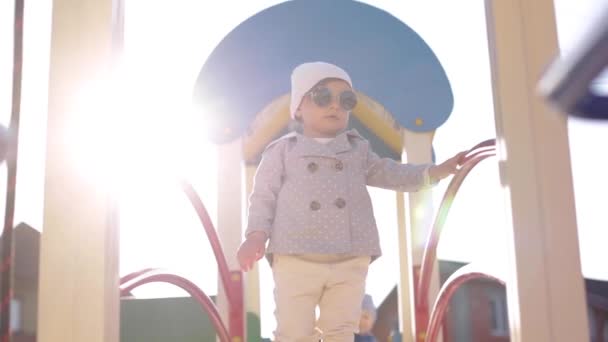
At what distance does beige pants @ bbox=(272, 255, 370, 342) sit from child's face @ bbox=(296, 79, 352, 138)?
15.7 inches

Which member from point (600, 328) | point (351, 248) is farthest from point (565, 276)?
point (600, 328)

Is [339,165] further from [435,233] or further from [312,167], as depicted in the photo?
[435,233]

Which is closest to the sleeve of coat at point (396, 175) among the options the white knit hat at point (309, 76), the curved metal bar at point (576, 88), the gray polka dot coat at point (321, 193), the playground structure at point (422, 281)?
the gray polka dot coat at point (321, 193)

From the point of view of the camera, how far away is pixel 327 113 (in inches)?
→ 81.7

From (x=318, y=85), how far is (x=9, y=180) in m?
1.12

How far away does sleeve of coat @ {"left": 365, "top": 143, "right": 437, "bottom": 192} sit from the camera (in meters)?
2.03

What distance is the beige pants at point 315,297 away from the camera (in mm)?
1935

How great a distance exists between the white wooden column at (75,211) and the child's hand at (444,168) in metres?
0.98

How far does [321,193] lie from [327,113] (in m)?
0.25

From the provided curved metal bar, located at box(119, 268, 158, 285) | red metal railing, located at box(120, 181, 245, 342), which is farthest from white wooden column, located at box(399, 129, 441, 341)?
curved metal bar, located at box(119, 268, 158, 285)

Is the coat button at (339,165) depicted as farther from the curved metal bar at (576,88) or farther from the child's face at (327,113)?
the curved metal bar at (576,88)

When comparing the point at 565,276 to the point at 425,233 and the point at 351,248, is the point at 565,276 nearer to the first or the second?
the point at 351,248

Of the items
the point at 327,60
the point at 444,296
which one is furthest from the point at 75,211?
the point at 327,60

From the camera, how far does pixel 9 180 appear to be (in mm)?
1150
